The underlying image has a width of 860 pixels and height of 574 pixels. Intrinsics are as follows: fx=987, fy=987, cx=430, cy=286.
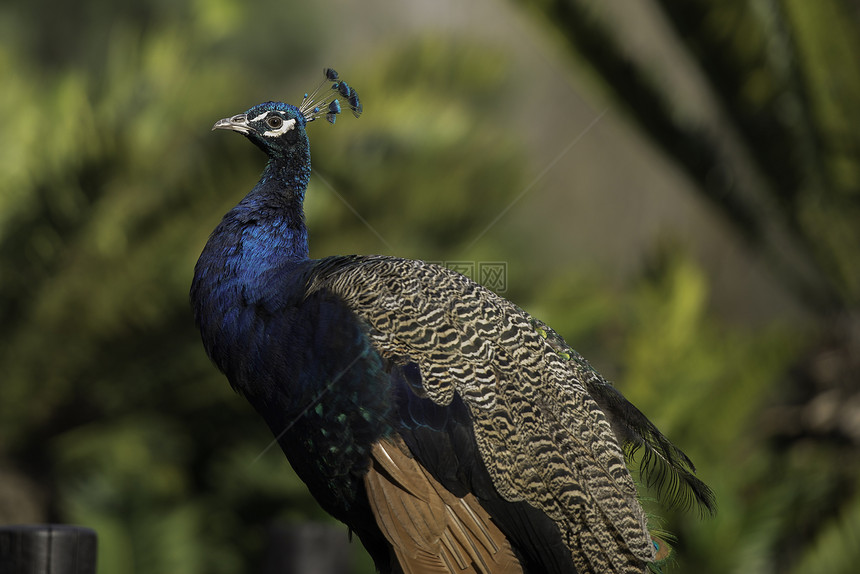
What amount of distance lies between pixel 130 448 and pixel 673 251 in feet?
12.9

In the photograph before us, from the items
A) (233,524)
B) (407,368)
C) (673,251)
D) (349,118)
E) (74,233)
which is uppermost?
(673,251)

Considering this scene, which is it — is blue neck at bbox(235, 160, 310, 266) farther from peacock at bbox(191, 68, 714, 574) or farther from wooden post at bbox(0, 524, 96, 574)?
wooden post at bbox(0, 524, 96, 574)

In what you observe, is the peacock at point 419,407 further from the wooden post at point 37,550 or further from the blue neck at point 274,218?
the wooden post at point 37,550

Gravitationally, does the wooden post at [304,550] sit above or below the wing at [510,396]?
below

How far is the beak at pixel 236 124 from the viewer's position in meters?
2.83

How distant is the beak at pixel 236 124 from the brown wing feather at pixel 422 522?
3.35 ft

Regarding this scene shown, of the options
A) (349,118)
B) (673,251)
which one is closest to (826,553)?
(673,251)

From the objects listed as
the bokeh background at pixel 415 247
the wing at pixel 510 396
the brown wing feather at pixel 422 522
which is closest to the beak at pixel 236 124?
the wing at pixel 510 396

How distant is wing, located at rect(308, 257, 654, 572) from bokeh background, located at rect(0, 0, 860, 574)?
3.15m

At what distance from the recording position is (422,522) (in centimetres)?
247

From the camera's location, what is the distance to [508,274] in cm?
706

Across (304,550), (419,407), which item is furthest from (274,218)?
(304,550)

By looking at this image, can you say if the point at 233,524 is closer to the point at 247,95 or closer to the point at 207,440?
the point at 207,440

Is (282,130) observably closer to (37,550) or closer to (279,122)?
(279,122)
